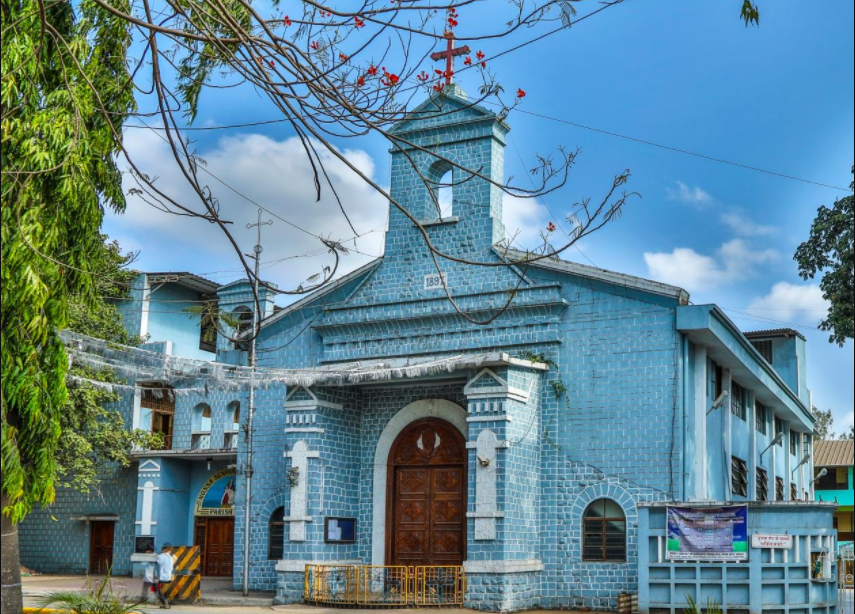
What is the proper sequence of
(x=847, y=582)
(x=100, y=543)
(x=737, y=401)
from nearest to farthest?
(x=737, y=401) → (x=100, y=543) → (x=847, y=582)

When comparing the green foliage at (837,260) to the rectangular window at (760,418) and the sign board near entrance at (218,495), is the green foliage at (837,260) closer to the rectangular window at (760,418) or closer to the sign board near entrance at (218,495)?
the rectangular window at (760,418)

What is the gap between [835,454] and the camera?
46750 mm

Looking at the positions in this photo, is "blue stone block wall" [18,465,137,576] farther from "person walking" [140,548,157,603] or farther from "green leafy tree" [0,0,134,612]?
"green leafy tree" [0,0,134,612]

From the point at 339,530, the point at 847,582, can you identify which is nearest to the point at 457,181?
the point at 339,530

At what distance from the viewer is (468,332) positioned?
822 inches

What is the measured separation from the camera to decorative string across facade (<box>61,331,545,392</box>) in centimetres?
1889

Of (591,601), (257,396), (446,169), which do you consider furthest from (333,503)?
(446,169)

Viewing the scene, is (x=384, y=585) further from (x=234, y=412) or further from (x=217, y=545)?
(x=234, y=412)

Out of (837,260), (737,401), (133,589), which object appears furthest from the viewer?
(737,401)

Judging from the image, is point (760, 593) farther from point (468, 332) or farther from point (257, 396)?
point (257, 396)

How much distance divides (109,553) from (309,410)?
1155 cm

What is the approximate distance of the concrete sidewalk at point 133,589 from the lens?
20422mm

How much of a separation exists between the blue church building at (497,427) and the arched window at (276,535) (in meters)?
0.05

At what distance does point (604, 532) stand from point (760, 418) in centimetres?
952
